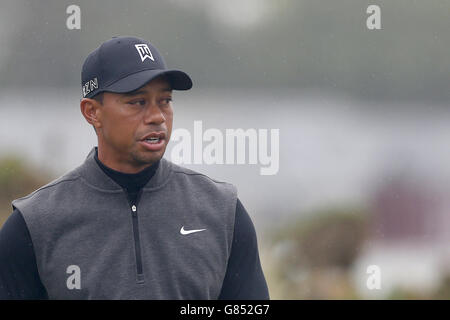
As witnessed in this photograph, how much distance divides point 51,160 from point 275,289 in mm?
2218

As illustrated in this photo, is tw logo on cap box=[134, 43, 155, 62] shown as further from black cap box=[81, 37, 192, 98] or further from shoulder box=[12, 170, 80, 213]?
shoulder box=[12, 170, 80, 213]

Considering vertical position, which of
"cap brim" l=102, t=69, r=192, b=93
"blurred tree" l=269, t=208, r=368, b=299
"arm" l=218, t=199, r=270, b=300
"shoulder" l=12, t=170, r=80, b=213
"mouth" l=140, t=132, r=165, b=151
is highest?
"cap brim" l=102, t=69, r=192, b=93

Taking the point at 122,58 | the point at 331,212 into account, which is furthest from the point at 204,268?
the point at 331,212

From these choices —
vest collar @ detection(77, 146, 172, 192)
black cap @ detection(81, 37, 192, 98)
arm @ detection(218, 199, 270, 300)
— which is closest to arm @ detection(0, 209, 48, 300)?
vest collar @ detection(77, 146, 172, 192)

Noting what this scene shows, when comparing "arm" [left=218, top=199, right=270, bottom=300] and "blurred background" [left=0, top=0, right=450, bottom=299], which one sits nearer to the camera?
"arm" [left=218, top=199, right=270, bottom=300]

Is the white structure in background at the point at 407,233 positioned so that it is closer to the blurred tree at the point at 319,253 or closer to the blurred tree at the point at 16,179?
the blurred tree at the point at 319,253

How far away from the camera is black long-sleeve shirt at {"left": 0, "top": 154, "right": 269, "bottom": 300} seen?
2.41 metres

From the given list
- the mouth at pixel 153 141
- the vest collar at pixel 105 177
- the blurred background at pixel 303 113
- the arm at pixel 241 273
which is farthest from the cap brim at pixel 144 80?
the blurred background at pixel 303 113

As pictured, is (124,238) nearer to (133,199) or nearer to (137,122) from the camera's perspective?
(133,199)

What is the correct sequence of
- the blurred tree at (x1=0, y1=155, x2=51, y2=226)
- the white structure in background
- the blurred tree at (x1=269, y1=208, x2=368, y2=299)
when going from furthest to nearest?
1. the white structure in background
2. the blurred tree at (x1=269, y1=208, x2=368, y2=299)
3. the blurred tree at (x1=0, y1=155, x2=51, y2=226)

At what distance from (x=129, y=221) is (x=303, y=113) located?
4656mm

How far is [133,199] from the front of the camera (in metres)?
2.50

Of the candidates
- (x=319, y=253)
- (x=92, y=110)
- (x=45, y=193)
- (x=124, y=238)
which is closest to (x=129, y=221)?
(x=124, y=238)

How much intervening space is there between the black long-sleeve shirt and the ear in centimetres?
13
